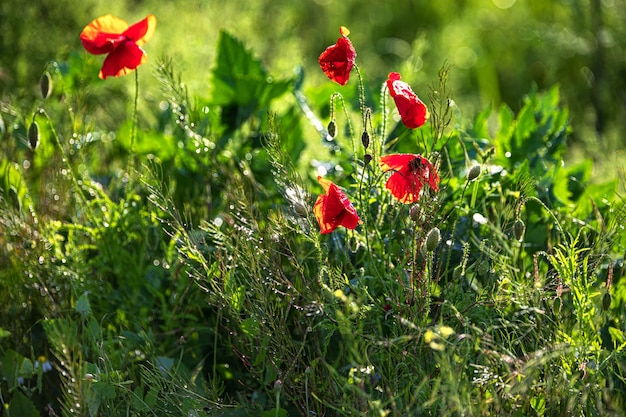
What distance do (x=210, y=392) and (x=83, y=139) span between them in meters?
0.63

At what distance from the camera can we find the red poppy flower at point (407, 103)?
42.2 inches

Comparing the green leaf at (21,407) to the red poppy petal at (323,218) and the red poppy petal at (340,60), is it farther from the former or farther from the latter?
the red poppy petal at (340,60)

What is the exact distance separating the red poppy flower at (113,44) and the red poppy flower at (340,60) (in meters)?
0.41

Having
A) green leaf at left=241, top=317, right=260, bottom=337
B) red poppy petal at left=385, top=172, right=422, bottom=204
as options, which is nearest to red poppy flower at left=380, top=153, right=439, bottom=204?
red poppy petal at left=385, top=172, right=422, bottom=204

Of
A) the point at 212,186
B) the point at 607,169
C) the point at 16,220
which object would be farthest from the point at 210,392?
the point at 607,169

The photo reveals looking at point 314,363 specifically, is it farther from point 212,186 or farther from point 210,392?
point 212,186

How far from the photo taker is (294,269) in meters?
1.27

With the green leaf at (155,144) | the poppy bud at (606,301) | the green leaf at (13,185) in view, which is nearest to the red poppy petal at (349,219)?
the poppy bud at (606,301)

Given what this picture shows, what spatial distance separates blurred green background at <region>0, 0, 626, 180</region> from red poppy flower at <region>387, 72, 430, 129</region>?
612 mm

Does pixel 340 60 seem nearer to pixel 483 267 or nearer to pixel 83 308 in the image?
pixel 483 267

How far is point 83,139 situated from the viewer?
1.51 meters

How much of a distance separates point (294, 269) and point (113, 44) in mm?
483

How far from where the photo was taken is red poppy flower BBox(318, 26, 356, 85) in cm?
109

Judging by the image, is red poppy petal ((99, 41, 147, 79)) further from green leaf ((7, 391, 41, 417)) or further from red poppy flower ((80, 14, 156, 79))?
green leaf ((7, 391, 41, 417))
